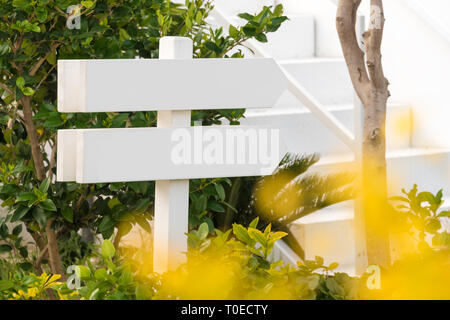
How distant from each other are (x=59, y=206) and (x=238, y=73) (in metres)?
1.03

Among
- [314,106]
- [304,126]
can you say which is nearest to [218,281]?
[314,106]

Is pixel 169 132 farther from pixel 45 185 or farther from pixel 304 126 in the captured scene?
pixel 304 126

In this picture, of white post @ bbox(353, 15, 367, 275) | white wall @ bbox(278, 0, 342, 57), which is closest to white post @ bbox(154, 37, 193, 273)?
white post @ bbox(353, 15, 367, 275)

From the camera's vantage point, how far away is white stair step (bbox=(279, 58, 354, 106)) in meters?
4.92

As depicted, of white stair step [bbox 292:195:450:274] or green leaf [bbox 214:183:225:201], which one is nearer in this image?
green leaf [bbox 214:183:225:201]

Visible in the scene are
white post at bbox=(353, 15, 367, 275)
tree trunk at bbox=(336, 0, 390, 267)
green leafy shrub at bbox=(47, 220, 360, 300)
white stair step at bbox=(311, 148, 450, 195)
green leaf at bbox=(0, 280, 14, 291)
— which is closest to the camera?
green leafy shrub at bbox=(47, 220, 360, 300)

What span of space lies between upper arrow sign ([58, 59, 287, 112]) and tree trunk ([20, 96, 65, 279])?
3.09 feet

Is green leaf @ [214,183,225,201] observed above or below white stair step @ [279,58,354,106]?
below

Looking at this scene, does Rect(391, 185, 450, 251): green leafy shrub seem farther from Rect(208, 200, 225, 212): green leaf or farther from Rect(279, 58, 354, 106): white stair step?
Rect(279, 58, 354, 106): white stair step

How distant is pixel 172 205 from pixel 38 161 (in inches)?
38.9

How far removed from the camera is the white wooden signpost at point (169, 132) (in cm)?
168

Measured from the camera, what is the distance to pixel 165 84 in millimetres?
1730

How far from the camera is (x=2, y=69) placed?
2.56 meters

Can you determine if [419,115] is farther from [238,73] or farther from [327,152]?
[238,73]
